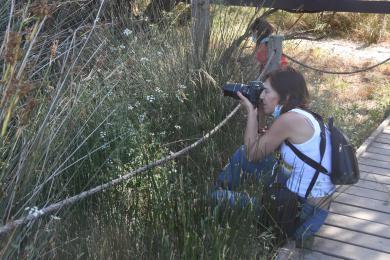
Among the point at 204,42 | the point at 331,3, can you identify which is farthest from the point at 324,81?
the point at 204,42

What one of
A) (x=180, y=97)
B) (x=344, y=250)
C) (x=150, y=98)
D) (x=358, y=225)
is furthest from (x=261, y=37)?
(x=344, y=250)

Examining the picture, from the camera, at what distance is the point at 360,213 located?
367 cm

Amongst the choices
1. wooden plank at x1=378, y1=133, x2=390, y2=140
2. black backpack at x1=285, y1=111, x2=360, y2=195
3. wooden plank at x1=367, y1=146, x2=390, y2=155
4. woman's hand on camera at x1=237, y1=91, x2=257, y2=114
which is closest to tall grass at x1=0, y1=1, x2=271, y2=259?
woman's hand on camera at x1=237, y1=91, x2=257, y2=114

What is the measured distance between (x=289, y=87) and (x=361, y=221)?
0.98 m

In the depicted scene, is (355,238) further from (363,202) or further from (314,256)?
(363,202)

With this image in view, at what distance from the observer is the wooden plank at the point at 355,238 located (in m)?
3.22

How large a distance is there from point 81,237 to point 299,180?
1200mm

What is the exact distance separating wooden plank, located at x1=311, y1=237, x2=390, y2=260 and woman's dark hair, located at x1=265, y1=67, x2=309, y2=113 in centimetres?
77

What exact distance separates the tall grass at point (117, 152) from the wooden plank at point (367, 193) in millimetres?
834

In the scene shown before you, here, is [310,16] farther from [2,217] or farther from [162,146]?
[2,217]

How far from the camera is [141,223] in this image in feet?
8.98

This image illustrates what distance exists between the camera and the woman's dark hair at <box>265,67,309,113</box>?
3252 mm

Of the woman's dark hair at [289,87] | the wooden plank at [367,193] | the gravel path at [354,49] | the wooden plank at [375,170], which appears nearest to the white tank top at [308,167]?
the woman's dark hair at [289,87]

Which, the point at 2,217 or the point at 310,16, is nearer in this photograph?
the point at 2,217
